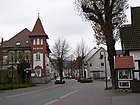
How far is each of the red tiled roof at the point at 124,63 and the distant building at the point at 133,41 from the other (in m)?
1.13

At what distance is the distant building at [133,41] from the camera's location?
29712mm

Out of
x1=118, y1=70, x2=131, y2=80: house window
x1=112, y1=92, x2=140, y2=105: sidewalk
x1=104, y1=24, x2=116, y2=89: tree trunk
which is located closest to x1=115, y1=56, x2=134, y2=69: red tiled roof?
x1=118, y1=70, x2=131, y2=80: house window

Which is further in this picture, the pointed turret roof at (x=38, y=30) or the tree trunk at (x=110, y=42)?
the pointed turret roof at (x=38, y=30)

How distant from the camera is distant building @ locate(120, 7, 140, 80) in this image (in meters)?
29.7

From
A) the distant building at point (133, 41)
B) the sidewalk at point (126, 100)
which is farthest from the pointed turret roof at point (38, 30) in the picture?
the sidewalk at point (126, 100)

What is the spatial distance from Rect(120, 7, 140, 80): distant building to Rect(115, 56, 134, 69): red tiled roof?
1131 millimetres

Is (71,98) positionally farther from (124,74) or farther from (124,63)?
Result: (124,74)

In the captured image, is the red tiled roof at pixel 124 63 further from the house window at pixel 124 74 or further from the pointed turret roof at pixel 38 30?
the pointed turret roof at pixel 38 30

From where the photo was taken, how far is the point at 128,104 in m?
17.2

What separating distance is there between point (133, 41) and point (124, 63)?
10.8 ft

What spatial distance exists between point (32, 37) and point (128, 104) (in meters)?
63.7

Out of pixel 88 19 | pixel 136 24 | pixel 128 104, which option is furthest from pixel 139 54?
pixel 128 104

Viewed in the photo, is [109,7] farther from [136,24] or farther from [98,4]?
[136,24]

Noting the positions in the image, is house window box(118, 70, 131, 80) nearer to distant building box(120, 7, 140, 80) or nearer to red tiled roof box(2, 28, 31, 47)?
distant building box(120, 7, 140, 80)
